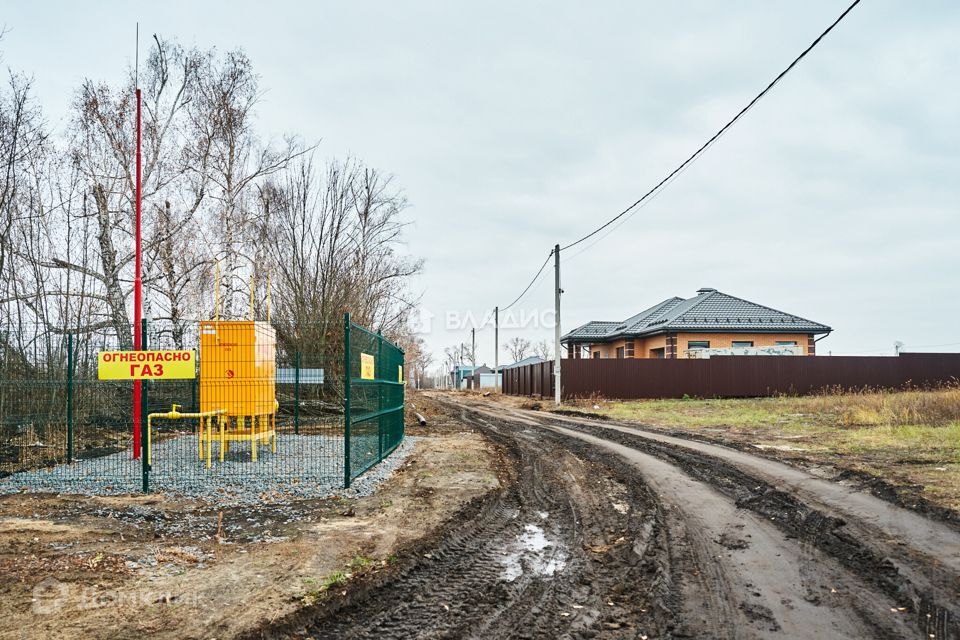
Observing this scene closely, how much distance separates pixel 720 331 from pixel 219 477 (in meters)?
29.3

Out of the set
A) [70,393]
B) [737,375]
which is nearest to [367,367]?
[70,393]

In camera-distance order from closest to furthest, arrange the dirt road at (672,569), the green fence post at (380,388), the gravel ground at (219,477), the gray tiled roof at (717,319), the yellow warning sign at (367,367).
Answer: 1. the dirt road at (672,569)
2. the gravel ground at (219,477)
3. the yellow warning sign at (367,367)
4. the green fence post at (380,388)
5. the gray tiled roof at (717,319)

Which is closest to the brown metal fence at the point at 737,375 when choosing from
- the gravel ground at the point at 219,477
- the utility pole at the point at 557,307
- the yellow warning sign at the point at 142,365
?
the utility pole at the point at 557,307

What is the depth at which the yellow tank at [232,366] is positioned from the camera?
963cm

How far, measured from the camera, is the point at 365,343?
923cm

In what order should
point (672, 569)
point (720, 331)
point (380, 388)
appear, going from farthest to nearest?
1. point (720, 331)
2. point (380, 388)
3. point (672, 569)

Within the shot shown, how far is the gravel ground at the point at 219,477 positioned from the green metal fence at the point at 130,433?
2cm

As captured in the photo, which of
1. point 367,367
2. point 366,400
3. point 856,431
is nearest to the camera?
point 367,367

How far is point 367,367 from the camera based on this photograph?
8.84 metres

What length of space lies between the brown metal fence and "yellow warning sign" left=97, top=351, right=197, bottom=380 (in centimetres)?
2169

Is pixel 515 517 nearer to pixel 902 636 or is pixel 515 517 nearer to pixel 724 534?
pixel 724 534

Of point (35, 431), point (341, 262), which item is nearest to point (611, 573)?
point (35, 431)

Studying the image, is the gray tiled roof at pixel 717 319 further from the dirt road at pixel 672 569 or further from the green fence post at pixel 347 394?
the green fence post at pixel 347 394

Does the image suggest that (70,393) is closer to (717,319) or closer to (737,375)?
(737,375)
